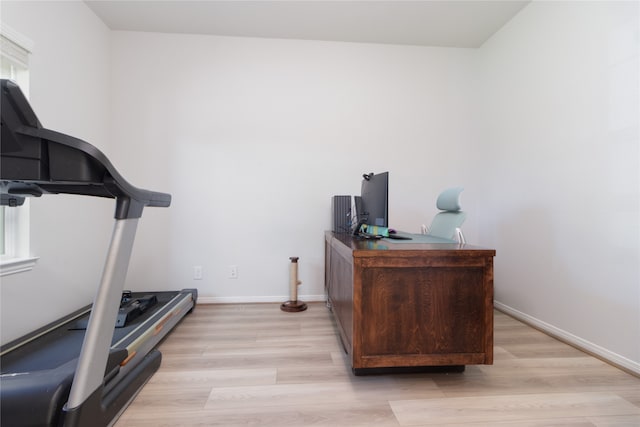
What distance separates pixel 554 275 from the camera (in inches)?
79.0

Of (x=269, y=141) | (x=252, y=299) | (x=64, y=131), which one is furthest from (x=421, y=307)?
(x=64, y=131)

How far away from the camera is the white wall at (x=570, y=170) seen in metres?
1.58

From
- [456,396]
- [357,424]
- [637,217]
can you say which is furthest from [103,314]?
[637,217]

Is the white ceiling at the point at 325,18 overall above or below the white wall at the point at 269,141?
above

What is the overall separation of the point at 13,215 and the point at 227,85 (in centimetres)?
195

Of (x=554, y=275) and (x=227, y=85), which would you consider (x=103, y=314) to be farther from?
(x=554, y=275)

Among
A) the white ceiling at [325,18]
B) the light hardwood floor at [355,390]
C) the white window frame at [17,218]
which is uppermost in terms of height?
the white ceiling at [325,18]

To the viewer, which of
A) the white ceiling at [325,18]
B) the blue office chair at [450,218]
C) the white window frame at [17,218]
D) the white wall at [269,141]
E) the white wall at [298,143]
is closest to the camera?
the white window frame at [17,218]

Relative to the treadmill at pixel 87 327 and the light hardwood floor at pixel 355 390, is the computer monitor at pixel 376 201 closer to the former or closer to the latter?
the light hardwood floor at pixel 355 390

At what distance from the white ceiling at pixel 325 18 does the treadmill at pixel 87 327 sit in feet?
6.78

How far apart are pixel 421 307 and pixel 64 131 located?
2856 millimetres

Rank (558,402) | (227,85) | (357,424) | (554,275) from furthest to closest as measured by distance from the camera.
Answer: (227,85)
(554,275)
(558,402)
(357,424)

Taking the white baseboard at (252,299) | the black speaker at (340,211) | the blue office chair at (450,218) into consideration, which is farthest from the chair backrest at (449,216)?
the white baseboard at (252,299)

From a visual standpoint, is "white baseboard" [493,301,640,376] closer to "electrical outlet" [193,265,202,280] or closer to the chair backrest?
the chair backrest
